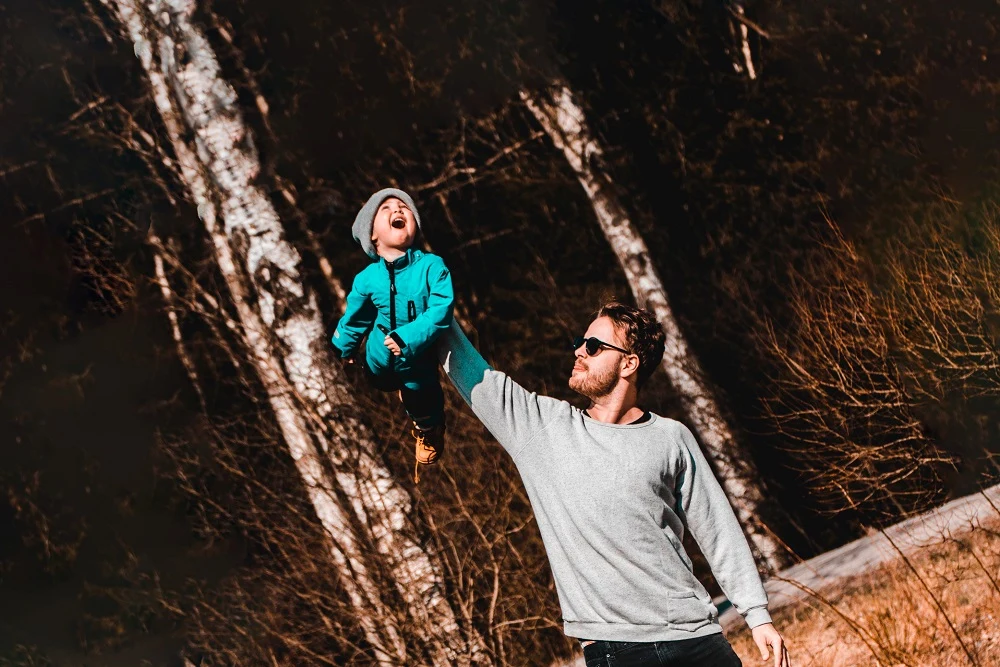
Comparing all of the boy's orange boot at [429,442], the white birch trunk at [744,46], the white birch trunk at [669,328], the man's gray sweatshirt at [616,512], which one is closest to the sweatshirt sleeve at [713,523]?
the man's gray sweatshirt at [616,512]

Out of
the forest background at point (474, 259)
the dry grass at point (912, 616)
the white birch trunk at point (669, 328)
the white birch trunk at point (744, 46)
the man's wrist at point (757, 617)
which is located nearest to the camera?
the man's wrist at point (757, 617)

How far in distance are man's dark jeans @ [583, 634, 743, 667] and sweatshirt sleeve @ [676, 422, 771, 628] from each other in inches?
7.1

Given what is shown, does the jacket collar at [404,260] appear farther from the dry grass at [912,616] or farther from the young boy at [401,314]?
the dry grass at [912,616]

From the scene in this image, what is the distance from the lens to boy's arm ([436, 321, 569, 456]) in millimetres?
2047

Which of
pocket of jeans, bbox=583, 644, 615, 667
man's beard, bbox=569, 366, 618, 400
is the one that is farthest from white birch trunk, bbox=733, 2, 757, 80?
pocket of jeans, bbox=583, 644, 615, 667

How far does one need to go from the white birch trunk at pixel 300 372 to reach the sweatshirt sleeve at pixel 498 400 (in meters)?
4.00

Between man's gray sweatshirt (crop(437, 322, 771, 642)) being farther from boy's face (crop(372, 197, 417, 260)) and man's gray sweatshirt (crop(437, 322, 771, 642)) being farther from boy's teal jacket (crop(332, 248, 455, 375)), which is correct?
boy's face (crop(372, 197, 417, 260))

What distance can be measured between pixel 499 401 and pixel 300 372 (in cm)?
483

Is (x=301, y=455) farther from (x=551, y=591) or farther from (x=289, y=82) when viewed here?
(x=289, y=82)

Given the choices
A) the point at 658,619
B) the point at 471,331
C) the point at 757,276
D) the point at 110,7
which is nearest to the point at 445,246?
the point at 471,331

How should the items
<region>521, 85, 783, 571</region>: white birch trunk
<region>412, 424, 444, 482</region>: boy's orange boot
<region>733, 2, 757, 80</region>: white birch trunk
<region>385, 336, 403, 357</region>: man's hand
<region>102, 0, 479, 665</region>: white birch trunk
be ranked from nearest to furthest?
<region>385, 336, 403, 357</region>: man's hand, <region>412, 424, 444, 482</region>: boy's orange boot, <region>102, 0, 479, 665</region>: white birch trunk, <region>521, 85, 783, 571</region>: white birch trunk, <region>733, 2, 757, 80</region>: white birch trunk

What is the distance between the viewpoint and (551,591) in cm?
713

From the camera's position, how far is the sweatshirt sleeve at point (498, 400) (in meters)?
2.05

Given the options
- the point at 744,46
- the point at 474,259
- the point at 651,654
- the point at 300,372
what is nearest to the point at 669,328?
the point at 474,259
